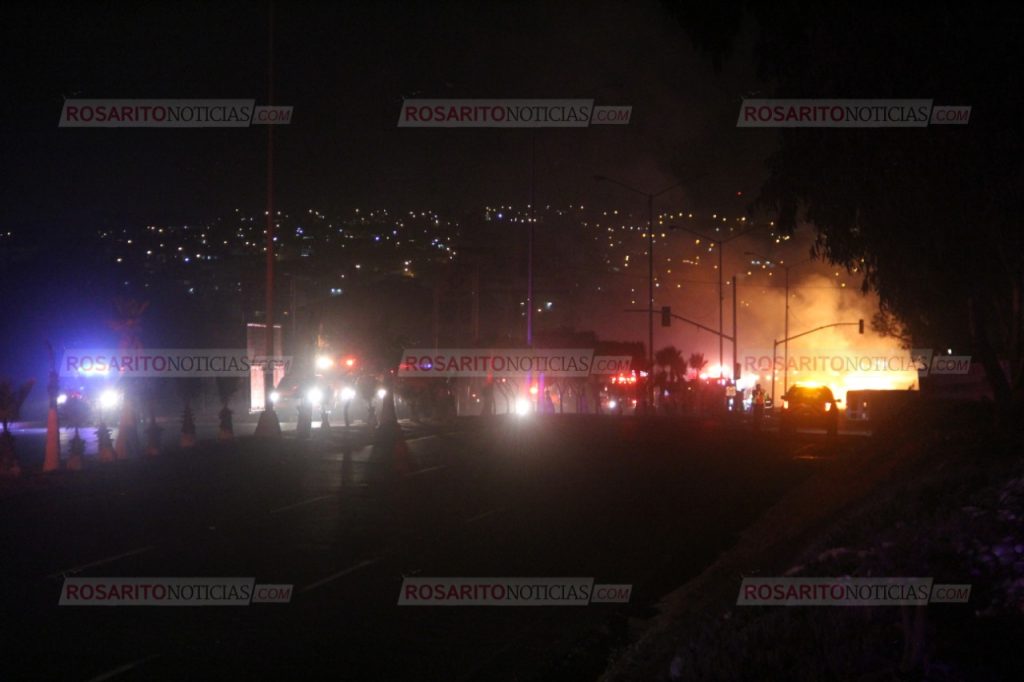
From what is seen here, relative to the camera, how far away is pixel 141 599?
1102 cm

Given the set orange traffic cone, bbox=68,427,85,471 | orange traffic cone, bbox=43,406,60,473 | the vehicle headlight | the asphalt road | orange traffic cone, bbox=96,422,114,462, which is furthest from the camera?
the vehicle headlight

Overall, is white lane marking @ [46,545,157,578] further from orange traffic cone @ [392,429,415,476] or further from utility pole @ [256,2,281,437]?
utility pole @ [256,2,281,437]

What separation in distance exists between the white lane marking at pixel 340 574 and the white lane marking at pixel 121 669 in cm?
287

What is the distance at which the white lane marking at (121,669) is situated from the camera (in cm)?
808

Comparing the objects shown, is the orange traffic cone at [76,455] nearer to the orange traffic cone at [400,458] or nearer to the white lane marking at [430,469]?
the orange traffic cone at [400,458]

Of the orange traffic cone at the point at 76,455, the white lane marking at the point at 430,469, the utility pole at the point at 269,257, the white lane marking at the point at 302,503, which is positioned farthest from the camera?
the utility pole at the point at 269,257

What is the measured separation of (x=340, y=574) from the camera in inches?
492

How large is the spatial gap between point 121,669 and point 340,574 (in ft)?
14.0

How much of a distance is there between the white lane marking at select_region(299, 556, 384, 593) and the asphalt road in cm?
4

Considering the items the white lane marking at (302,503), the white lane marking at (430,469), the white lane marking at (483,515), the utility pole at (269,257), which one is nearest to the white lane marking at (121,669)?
the white lane marking at (483,515)

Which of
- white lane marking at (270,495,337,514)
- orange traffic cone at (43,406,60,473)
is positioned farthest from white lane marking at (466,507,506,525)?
orange traffic cone at (43,406,60,473)

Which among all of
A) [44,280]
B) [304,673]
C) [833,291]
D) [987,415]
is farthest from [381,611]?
[833,291]

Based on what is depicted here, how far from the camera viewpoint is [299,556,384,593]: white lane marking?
1172 cm

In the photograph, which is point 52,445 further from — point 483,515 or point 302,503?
point 483,515
